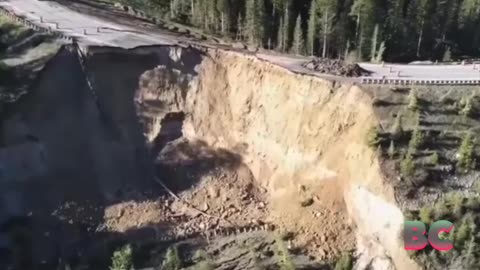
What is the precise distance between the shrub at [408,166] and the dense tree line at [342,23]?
510 inches

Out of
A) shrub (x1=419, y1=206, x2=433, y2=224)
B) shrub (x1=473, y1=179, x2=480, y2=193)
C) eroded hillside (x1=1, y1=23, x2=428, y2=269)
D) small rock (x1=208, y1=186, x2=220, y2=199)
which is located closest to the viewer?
→ shrub (x1=419, y1=206, x2=433, y2=224)

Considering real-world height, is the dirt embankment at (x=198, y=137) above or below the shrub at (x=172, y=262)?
above

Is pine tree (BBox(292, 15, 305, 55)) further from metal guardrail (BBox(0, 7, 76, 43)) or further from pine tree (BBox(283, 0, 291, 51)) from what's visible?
metal guardrail (BBox(0, 7, 76, 43))

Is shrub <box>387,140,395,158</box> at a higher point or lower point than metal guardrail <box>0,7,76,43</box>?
lower

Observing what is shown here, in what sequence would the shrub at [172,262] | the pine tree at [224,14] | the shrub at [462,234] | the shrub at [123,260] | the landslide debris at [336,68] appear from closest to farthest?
the shrub at [462,234], the shrub at [123,260], the shrub at [172,262], the landslide debris at [336,68], the pine tree at [224,14]

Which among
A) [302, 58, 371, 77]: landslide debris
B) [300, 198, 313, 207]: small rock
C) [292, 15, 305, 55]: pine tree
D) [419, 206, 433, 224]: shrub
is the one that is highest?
[292, 15, 305, 55]: pine tree

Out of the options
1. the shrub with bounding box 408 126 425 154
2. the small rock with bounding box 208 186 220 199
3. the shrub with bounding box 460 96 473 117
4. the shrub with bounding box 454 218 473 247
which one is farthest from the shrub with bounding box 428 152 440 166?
the small rock with bounding box 208 186 220 199

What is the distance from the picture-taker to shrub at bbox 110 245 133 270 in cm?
4088

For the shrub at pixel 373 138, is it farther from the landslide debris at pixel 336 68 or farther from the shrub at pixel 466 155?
the landslide debris at pixel 336 68

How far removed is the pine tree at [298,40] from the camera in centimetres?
5025

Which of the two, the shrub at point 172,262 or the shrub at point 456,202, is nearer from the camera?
the shrub at point 456,202

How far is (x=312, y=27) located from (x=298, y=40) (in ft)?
4.89

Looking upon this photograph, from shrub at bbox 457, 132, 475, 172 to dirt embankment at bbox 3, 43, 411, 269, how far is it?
626 cm

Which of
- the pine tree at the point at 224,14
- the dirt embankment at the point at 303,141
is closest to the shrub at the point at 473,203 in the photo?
the dirt embankment at the point at 303,141
